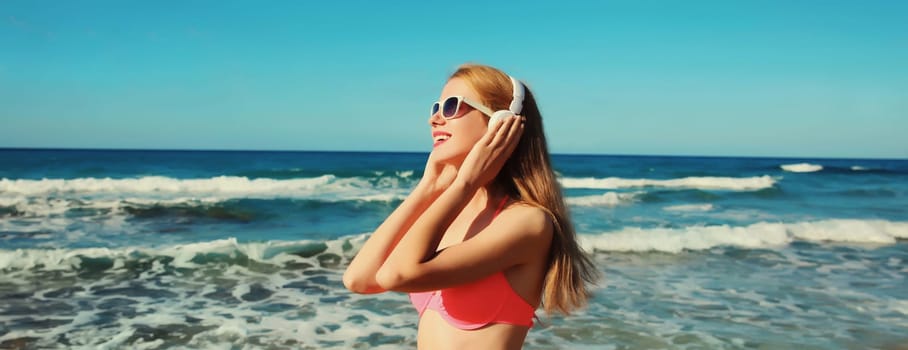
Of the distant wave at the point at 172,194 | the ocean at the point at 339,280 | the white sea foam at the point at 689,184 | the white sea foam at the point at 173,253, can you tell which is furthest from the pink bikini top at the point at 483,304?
the white sea foam at the point at 689,184

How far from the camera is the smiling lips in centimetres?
206

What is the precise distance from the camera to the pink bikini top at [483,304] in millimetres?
2012

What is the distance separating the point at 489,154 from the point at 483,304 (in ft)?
1.43

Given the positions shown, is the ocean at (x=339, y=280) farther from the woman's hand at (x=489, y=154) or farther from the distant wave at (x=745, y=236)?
the woman's hand at (x=489, y=154)

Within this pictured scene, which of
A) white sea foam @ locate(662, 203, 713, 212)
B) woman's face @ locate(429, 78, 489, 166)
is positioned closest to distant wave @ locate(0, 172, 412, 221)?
white sea foam @ locate(662, 203, 713, 212)

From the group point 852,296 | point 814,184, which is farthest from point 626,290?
point 814,184

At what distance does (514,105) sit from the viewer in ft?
6.52

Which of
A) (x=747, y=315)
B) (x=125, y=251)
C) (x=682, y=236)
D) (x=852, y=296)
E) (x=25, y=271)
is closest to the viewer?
(x=747, y=315)

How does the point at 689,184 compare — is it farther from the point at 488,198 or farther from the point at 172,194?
the point at 488,198

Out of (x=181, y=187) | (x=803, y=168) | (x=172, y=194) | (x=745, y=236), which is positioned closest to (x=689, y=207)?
(x=745, y=236)

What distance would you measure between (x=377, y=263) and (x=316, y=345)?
17.4 ft

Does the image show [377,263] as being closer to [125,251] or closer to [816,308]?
[816,308]

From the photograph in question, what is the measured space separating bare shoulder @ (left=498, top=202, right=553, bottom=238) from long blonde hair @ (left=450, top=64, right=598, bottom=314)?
32mm

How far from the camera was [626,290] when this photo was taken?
9664 mm
